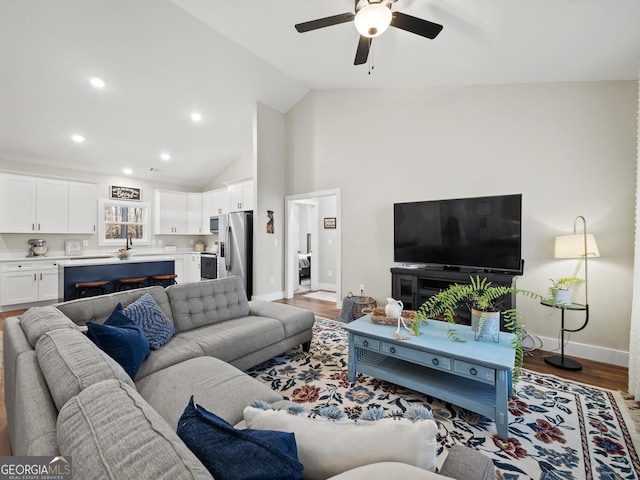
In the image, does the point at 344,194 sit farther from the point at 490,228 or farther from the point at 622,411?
the point at 622,411

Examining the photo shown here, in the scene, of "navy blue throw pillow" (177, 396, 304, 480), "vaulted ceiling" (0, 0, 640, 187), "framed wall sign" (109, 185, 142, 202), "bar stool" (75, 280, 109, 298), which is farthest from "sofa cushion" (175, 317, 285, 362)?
"framed wall sign" (109, 185, 142, 202)

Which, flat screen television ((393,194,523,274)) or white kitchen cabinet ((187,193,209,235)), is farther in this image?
white kitchen cabinet ((187,193,209,235))

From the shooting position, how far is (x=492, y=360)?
1731 mm

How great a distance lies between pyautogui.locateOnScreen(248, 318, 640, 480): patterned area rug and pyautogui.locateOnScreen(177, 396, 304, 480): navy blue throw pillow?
145cm

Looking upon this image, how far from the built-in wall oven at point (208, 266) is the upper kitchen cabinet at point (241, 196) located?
120cm

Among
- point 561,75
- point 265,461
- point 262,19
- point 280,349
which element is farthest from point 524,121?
point 265,461

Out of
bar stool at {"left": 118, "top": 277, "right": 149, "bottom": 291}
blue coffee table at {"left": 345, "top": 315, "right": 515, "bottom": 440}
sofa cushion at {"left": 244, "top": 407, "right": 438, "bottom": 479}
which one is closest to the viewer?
sofa cushion at {"left": 244, "top": 407, "right": 438, "bottom": 479}

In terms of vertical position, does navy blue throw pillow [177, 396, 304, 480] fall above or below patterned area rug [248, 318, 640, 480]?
above

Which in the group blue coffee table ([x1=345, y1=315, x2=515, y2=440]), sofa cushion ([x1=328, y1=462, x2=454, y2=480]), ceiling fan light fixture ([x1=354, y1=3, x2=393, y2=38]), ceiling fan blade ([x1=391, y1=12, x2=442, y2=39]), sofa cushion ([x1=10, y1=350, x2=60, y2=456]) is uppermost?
ceiling fan blade ([x1=391, y1=12, x2=442, y2=39])

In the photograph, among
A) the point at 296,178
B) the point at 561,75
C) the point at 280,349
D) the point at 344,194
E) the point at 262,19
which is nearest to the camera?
the point at 280,349

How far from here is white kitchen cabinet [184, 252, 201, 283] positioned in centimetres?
700

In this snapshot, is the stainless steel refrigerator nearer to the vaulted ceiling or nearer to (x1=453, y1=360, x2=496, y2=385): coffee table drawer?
the vaulted ceiling

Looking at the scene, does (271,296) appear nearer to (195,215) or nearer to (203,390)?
(195,215)

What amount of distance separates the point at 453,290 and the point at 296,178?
3.99m
